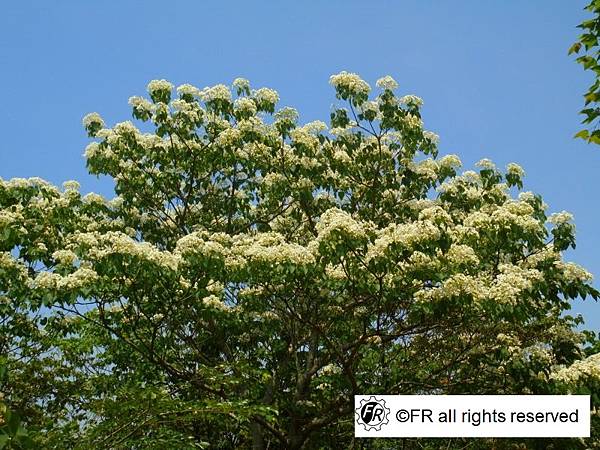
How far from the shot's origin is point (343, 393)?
41.4ft

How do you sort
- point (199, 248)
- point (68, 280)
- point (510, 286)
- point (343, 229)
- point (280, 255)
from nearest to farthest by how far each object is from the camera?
point (343, 229) < point (68, 280) < point (510, 286) < point (280, 255) < point (199, 248)

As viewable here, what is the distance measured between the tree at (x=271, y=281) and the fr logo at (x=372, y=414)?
592mm

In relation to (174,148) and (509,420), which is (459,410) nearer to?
(509,420)

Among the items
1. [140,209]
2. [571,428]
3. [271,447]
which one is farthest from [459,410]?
[140,209]

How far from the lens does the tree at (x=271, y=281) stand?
9117mm

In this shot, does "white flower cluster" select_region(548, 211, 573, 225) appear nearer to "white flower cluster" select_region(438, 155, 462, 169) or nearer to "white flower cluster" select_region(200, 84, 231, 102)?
"white flower cluster" select_region(438, 155, 462, 169)

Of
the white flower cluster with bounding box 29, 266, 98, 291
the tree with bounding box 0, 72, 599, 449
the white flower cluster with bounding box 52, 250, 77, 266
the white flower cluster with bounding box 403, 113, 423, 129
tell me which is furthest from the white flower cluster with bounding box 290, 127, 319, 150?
the white flower cluster with bounding box 29, 266, 98, 291

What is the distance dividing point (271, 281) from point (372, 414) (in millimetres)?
2249

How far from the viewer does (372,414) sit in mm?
10062

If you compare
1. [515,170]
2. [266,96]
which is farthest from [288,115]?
[515,170]

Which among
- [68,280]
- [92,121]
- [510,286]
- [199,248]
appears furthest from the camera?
[92,121]

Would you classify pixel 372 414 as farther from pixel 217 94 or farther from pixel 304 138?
pixel 217 94

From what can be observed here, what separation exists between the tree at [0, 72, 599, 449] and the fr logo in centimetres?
59

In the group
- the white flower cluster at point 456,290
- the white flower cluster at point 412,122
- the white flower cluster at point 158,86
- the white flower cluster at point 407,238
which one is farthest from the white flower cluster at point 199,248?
the white flower cluster at point 412,122
